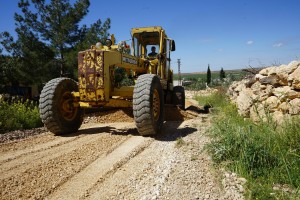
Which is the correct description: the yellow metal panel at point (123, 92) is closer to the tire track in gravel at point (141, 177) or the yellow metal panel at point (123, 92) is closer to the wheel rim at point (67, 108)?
the wheel rim at point (67, 108)

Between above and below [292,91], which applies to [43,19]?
above

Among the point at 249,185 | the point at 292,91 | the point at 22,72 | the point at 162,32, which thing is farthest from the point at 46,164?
the point at 22,72

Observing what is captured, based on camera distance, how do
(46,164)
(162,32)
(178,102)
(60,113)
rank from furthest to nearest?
(178,102) → (162,32) → (60,113) → (46,164)

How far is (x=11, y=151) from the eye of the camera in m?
5.74

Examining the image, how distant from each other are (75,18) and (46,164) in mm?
15080

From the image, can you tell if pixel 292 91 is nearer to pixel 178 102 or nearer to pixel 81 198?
pixel 81 198

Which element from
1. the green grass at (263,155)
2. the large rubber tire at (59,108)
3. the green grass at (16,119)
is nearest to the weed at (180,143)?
the green grass at (263,155)

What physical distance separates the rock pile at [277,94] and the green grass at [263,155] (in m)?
0.58

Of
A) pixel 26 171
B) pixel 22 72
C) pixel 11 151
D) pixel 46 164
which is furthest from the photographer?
pixel 22 72

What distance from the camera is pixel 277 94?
6.41 metres

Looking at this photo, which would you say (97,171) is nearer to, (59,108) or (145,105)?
(145,105)

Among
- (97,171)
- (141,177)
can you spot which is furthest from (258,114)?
(97,171)

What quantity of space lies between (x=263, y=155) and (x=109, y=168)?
2.17 meters

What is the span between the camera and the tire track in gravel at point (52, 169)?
12.2ft
